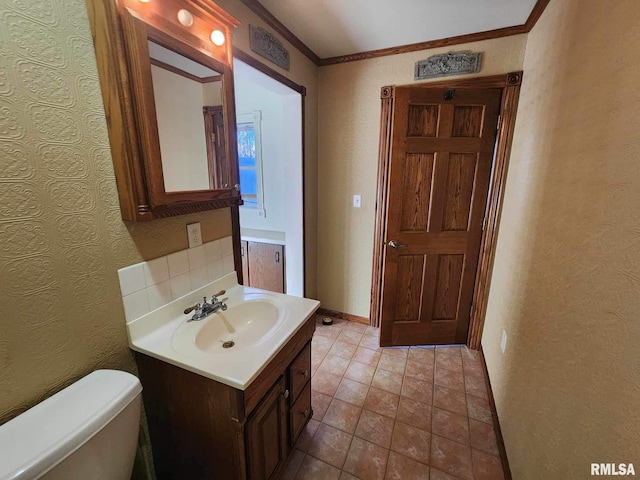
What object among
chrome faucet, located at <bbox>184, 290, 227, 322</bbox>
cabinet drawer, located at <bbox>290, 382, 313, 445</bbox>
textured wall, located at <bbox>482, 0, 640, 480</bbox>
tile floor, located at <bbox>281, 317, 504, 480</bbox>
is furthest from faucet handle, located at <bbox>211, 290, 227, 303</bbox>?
textured wall, located at <bbox>482, 0, 640, 480</bbox>

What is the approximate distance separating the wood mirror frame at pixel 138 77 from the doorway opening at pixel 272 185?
1151 millimetres

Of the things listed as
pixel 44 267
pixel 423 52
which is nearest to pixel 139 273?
pixel 44 267

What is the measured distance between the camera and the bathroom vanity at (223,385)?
94cm

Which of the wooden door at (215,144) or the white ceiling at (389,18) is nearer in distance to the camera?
the wooden door at (215,144)

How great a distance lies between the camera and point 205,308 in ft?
4.06

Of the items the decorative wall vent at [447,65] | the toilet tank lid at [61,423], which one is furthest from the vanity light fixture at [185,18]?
the decorative wall vent at [447,65]

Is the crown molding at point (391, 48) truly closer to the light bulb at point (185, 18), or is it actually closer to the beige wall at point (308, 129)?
the beige wall at point (308, 129)

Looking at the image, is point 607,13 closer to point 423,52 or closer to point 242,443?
point 423,52

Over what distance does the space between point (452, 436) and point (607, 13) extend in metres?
1.94

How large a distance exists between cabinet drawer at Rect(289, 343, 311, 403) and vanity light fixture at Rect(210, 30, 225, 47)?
55.5 inches

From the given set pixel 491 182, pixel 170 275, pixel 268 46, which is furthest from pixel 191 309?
pixel 491 182

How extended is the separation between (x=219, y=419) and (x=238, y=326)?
0.41 m

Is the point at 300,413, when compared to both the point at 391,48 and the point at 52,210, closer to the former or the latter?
the point at 52,210

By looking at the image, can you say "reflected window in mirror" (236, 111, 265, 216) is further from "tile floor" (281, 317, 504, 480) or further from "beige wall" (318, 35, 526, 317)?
"tile floor" (281, 317, 504, 480)
